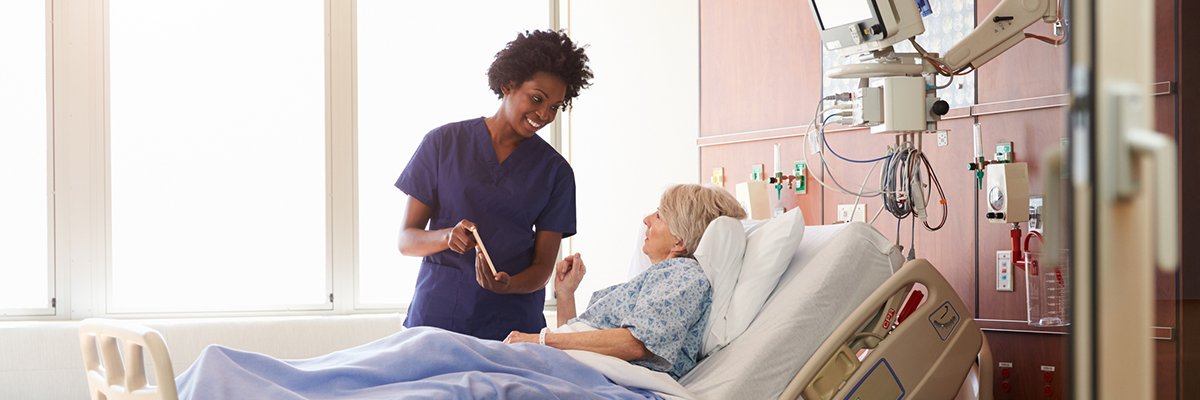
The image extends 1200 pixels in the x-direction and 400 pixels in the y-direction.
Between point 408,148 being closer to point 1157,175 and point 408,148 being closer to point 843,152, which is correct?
point 843,152

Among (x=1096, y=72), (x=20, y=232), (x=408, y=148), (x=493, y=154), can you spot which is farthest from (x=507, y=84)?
(x=20, y=232)

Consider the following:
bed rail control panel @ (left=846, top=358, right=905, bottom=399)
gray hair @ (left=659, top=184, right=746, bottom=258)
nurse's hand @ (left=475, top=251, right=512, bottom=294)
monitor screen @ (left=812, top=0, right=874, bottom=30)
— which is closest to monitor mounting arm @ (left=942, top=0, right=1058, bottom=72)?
monitor screen @ (left=812, top=0, right=874, bottom=30)

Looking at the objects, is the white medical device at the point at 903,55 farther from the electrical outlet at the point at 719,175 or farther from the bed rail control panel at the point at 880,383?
the electrical outlet at the point at 719,175

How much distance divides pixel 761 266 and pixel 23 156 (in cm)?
340

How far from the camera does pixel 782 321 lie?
5.67ft

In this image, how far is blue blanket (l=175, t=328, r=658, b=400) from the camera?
4.31ft

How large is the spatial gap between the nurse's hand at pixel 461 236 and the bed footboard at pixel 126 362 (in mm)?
671

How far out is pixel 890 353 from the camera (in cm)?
171

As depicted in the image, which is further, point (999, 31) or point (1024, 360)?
point (1024, 360)

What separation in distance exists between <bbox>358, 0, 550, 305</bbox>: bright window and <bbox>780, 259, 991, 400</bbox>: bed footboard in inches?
113

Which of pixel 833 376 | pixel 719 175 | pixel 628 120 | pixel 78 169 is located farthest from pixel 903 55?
pixel 78 169

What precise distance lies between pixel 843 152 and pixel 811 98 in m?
0.24

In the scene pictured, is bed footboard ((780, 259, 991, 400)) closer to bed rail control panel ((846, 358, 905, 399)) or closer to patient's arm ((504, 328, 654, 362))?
bed rail control panel ((846, 358, 905, 399))

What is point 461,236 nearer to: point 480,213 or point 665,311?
point 480,213
